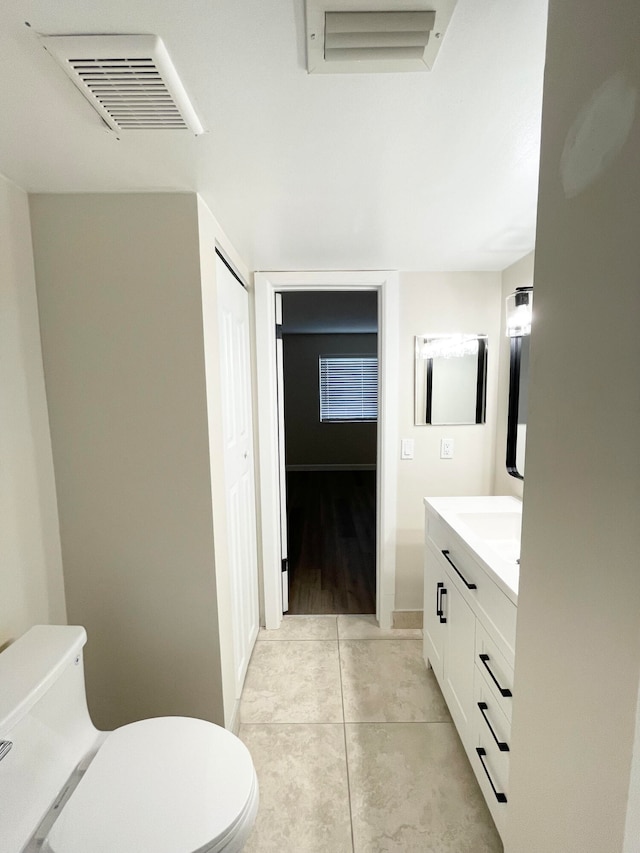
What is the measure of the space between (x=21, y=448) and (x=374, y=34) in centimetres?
140

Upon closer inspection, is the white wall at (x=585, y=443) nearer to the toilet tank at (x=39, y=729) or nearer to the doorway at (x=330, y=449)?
the toilet tank at (x=39, y=729)

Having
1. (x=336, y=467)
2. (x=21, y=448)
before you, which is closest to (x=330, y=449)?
(x=336, y=467)

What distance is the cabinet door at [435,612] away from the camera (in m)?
1.78

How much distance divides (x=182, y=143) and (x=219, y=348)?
0.69 meters

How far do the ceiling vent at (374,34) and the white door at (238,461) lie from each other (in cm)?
94

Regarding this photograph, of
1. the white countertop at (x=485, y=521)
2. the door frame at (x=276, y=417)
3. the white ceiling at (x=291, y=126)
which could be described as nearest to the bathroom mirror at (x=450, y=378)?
the door frame at (x=276, y=417)

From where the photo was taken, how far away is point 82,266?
1290 mm

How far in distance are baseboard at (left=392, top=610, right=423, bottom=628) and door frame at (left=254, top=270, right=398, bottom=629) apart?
0.04 m

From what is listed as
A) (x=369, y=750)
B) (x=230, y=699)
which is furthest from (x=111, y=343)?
(x=369, y=750)

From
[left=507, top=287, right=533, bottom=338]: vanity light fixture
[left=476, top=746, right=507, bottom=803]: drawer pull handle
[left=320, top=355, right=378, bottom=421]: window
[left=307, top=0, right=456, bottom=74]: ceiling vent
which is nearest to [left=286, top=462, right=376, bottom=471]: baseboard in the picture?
[left=320, top=355, right=378, bottom=421]: window

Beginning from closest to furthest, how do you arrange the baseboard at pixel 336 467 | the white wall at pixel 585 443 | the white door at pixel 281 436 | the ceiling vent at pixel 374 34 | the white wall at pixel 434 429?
1. the white wall at pixel 585 443
2. the ceiling vent at pixel 374 34
3. the white wall at pixel 434 429
4. the white door at pixel 281 436
5. the baseboard at pixel 336 467

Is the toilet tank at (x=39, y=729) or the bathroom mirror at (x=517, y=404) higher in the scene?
the bathroom mirror at (x=517, y=404)

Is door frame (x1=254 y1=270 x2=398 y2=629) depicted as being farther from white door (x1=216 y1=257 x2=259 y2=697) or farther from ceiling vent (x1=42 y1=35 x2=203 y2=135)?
ceiling vent (x1=42 y1=35 x2=203 y2=135)

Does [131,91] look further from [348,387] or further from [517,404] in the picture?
[348,387]
